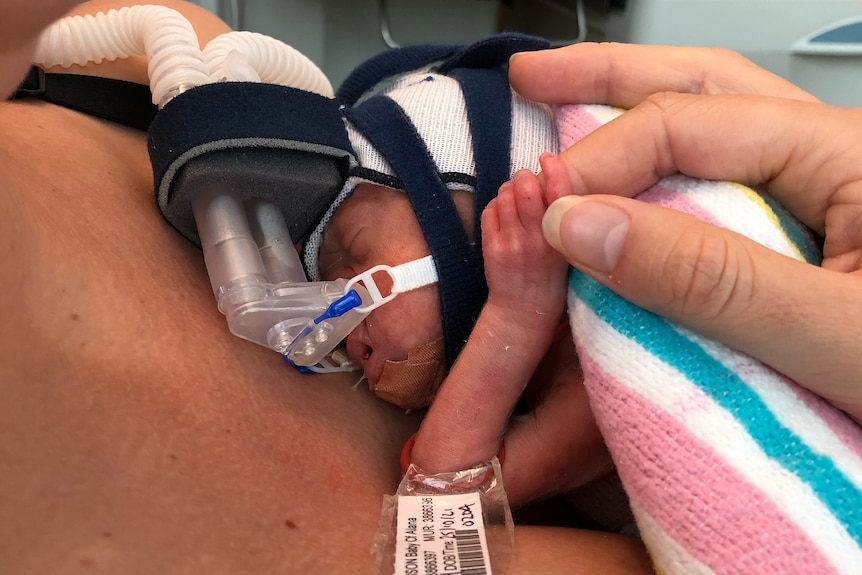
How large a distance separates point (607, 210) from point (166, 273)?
44cm

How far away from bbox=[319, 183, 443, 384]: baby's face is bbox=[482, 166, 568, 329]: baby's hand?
12cm

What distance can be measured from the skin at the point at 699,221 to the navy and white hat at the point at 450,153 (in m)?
0.05

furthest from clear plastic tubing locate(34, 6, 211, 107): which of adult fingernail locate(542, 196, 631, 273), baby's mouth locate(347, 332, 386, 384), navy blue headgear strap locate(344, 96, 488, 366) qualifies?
adult fingernail locate(542, 196, 631, 273)

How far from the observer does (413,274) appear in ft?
2.53

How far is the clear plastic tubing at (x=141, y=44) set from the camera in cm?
74

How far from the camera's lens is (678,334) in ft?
1.81

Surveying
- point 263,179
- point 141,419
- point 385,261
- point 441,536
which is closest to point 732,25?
point 385,261

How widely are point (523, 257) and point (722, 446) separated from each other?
0.24 metres

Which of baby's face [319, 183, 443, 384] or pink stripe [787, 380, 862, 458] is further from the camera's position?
baby's face [319, 183, 443, 384]

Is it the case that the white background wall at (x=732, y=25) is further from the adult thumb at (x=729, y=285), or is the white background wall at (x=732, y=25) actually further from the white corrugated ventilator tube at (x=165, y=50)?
the adult thumb at (x=729, y=285)

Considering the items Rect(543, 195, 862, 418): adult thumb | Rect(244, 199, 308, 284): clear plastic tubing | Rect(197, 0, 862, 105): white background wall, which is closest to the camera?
Rect(543, 195, 862, 418): adult thumb

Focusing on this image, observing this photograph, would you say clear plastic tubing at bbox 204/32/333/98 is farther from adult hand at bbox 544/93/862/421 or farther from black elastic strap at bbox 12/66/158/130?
adult hand at bbox 544/93/862/421

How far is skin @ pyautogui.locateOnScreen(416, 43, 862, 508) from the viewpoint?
19.0 inches

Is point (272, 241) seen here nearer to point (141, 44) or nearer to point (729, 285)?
point (141, 44)
